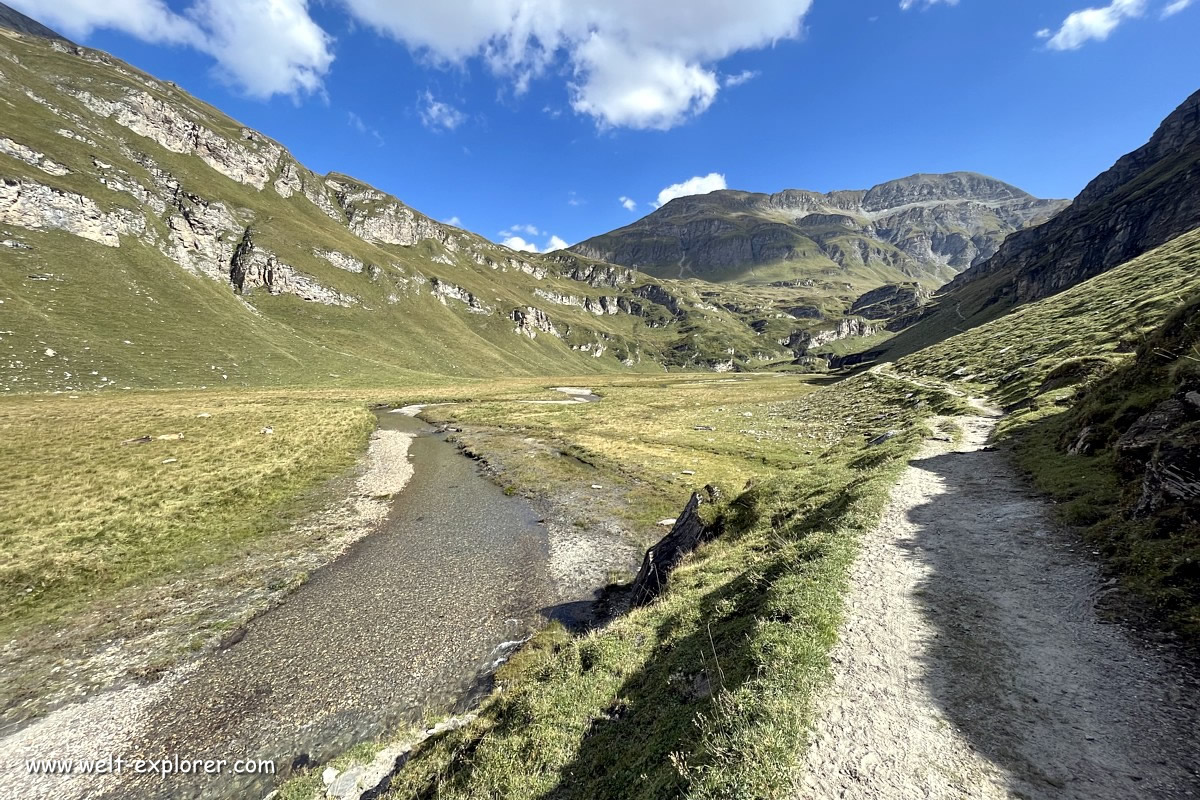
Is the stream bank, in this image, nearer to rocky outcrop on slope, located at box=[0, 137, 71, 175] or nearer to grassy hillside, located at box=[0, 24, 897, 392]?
grassy hillside, located at box=[0, 24, 897, 392]

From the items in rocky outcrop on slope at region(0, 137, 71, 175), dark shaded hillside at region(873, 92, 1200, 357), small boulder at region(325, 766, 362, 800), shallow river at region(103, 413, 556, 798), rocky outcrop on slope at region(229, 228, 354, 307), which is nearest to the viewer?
small boulder at region(325, 766, 362, 800)

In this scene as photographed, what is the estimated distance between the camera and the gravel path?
6188 mm

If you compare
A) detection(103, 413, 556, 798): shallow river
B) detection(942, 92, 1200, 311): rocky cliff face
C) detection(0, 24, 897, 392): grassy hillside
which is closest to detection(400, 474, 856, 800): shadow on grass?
detection(103, 413, 556, 798): shallow river

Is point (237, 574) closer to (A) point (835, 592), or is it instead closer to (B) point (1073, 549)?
(A) point (835, 592)

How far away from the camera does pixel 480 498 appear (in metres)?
34.7

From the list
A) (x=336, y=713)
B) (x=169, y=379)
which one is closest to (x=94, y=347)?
(x=169, y=379)

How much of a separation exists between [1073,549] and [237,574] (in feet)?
103

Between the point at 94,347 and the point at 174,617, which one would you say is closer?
the point at 174,617

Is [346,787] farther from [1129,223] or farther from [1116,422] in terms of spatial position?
[1129,223]

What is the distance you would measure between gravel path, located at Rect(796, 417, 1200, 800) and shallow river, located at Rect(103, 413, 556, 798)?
11697mm

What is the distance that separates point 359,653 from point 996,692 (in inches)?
716

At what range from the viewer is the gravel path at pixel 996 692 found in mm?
6188

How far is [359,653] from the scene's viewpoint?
1631 cm

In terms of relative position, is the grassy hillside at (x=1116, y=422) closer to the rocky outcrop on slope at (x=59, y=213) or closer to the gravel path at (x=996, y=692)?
the gravel path at (x=996, y=692)
